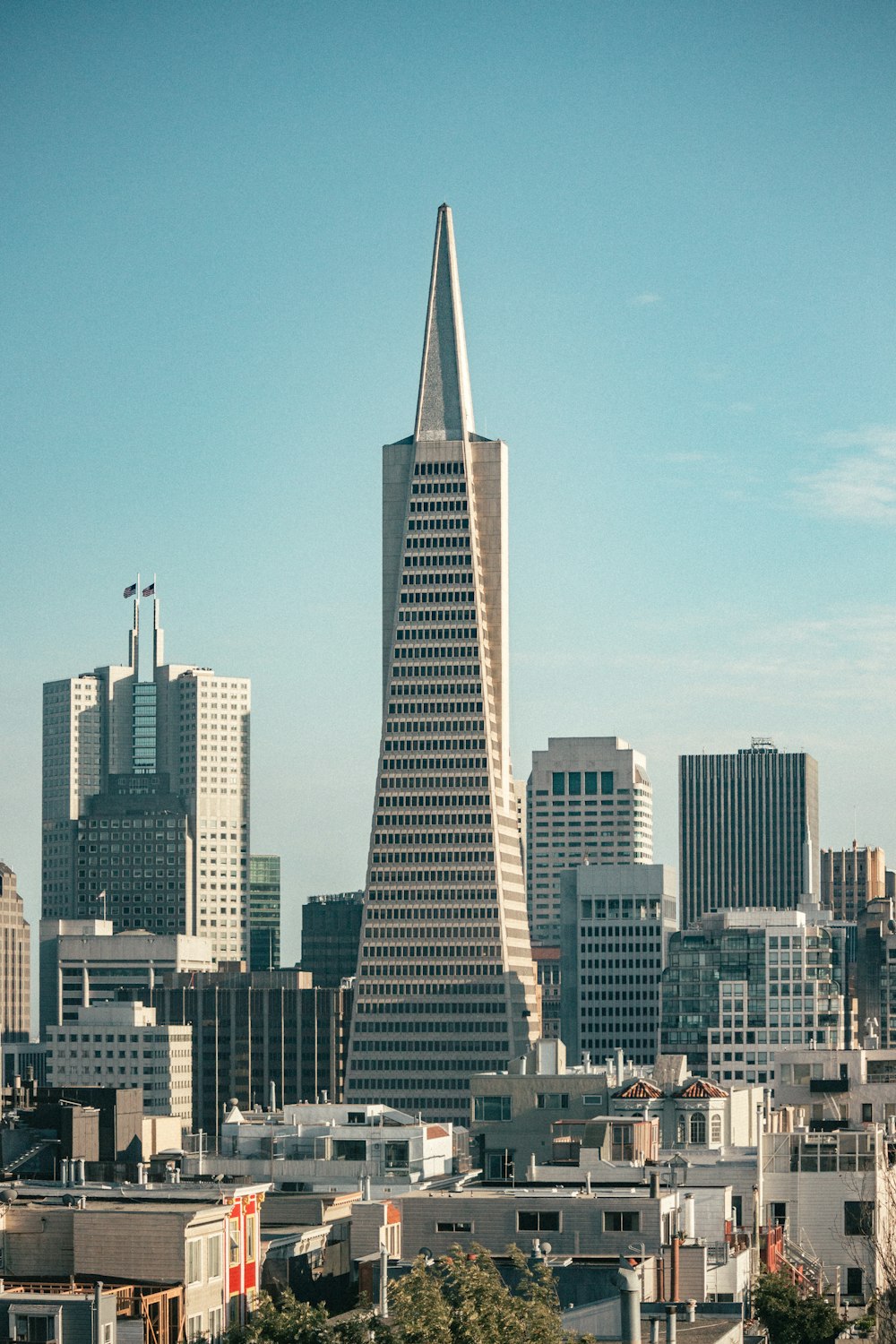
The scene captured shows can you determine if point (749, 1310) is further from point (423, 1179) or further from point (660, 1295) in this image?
point (423, 1179)

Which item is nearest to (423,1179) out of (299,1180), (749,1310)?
(299,1180)

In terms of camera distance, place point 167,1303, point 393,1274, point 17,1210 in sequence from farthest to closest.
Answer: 1. point 393,1274
2. point 17,1210
3. point 167,1303

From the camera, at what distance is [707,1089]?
587 feet

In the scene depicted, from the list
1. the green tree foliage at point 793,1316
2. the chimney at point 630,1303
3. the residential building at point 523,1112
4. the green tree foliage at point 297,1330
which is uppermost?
the chimney at point 630,1303

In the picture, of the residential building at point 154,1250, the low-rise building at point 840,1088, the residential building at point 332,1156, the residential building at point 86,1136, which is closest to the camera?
the residential building at point 154,1250

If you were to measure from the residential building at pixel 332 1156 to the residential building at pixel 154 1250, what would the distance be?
147 feet

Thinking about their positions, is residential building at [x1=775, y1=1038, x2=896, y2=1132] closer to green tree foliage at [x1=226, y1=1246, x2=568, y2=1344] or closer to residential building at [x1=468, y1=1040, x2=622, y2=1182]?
residential building at [x1=468, y1=1040, x2=622, y2=1182]

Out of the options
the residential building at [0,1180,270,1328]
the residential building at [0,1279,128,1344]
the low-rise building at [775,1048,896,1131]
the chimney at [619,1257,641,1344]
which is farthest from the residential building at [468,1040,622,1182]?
the chimney at [619,1257,641,1344]

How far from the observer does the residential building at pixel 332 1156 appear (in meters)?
154

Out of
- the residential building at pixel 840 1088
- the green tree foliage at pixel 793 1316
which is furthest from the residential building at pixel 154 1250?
the residential building at pixel 840 1088

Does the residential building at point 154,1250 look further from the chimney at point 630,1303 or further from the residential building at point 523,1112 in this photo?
the residential building at point 523,1112

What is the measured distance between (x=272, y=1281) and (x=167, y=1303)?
1259cm

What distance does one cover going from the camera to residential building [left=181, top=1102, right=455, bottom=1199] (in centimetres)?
15400

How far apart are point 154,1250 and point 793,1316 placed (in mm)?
30232
